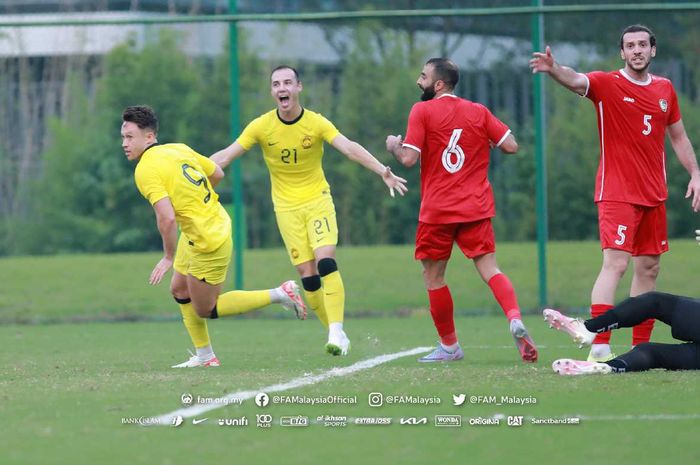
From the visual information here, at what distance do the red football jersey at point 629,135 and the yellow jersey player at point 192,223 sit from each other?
7.21ft

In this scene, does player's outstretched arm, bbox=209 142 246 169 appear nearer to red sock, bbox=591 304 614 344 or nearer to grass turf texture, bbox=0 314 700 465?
grass turf texture, bbox=0 314 700 465

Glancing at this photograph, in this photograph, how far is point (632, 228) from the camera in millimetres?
7742

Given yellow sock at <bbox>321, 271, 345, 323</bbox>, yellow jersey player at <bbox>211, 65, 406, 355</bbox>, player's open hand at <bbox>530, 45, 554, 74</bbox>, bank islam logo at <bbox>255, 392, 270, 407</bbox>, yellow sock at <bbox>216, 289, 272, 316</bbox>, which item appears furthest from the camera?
yellow jersey player at <bbox>211, 65, 406, 355</bbox>

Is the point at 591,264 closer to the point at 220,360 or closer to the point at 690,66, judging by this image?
the point at 690,66

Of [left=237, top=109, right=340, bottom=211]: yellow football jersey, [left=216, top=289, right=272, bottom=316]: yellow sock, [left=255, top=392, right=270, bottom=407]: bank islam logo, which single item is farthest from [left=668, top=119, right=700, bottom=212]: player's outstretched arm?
[left=255, top=392, right=270, bottom=407]: bank islam logo

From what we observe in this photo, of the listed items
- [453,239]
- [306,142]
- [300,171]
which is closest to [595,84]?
[453,239]

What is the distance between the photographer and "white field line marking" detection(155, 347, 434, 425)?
5.52 m

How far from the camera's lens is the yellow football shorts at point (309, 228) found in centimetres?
903

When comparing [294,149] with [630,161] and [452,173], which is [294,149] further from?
[630,161]

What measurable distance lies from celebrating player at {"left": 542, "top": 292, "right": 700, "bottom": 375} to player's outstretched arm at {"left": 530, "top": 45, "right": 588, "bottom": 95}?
1.47m

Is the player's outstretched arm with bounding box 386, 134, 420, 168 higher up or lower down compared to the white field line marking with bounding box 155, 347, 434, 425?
higher up

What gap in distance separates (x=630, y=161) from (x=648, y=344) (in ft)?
4.58

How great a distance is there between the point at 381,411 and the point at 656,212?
122 inches

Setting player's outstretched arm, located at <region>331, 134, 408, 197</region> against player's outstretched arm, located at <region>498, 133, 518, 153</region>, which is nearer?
player's outstretched arm, located at <region>498, 133, 518, 153</region>
